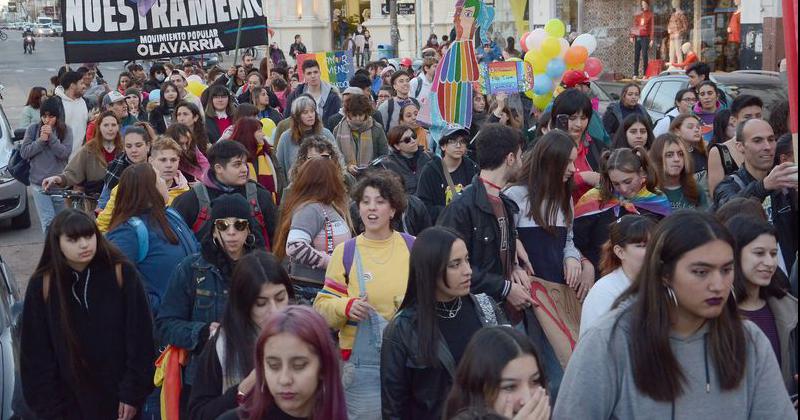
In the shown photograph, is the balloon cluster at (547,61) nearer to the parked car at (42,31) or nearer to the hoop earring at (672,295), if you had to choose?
the hoop earring at (672,295)

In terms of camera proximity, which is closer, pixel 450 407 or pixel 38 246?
pixel 450 407

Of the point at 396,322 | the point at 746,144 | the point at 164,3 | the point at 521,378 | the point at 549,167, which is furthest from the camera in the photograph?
the point at 164,3

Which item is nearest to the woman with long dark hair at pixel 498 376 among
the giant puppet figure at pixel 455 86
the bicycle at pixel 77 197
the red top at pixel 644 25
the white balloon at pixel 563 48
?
the bicycle at pixel 77 197

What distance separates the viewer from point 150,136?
9.80 metres

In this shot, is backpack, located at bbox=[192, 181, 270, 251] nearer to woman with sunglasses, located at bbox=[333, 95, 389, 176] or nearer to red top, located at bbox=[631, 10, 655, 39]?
woman with sunglasses, located at bbox=[333, 95, 389, 176]

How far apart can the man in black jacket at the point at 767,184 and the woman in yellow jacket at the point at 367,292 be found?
78.6 inches

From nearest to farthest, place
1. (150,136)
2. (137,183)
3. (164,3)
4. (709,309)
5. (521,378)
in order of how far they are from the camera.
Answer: (709,309) → (521,378) → (137,183) → (150,136) → (164,3)

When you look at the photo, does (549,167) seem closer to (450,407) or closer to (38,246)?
(450,407)

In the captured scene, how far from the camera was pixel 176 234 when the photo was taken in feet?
22.3

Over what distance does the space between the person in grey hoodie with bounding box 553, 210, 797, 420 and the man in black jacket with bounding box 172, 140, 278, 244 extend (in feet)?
14.3

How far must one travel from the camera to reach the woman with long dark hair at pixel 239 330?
15.2 feet

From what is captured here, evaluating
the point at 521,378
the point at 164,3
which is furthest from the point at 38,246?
the point at 521,378

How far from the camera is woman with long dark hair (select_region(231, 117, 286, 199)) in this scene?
9.45 m

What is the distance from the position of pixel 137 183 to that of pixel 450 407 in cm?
338
